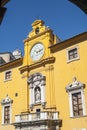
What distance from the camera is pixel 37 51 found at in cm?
2545

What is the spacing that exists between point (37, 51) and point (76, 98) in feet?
21.4

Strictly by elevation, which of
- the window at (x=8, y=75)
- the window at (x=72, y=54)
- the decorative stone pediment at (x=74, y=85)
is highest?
the window at (x=72, y=54)

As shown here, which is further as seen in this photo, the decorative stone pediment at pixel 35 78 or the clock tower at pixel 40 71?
the decorative stone pediment at pixel 35 78

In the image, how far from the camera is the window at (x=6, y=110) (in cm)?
2585

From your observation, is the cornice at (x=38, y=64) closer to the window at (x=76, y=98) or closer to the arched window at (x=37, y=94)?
the arched window at (x=37, y=94)

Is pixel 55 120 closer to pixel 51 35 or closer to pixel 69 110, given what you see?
pixel 69 110

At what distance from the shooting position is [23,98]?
25.1 metres

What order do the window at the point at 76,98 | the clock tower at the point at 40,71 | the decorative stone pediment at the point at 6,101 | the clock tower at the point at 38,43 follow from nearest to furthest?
the window at the point at 76,98, the clock tower at the point at 40,71, the clock tower at the point at 38,43, the decorative stone pediment at the point at 6,101

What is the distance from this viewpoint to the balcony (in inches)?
839

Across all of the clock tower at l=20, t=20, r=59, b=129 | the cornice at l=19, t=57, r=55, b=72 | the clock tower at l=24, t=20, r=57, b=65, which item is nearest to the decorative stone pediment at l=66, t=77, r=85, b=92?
the clock tower at l=20, t=20, r=59, b=129

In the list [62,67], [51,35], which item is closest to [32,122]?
[62,67]

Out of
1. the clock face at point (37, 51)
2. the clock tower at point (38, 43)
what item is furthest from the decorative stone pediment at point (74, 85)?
the clock face at point (37, 51)

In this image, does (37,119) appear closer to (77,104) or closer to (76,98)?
(77,104)

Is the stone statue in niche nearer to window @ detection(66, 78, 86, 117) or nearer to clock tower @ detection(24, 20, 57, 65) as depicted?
clock tower @ detection(24, 20, 57, 65)
